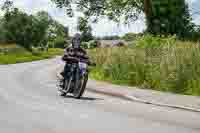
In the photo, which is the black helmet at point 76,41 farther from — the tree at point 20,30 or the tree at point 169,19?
the tree at point 20,30

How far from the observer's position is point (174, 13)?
170ft

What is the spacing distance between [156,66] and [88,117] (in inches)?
373

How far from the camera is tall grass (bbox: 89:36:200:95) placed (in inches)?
778

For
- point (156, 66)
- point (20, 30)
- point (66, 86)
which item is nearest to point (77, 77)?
point (66, 86)

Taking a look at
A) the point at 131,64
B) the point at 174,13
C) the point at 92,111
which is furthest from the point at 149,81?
the point at 174,13

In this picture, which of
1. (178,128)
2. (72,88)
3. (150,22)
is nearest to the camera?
(178,128)

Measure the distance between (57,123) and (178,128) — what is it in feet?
7.69

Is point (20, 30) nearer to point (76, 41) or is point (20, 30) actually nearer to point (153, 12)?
point (153, 12)

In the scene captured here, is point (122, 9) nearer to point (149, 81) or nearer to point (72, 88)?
point (149, 81)

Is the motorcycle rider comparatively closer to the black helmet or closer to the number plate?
the black helmet

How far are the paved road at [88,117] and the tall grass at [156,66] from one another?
10.1 feet

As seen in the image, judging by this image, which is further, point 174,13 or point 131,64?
point 174,13

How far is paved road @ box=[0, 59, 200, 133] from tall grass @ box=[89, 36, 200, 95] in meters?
3.09

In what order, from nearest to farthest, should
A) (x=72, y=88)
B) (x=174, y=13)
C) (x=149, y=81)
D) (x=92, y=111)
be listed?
(x=92, y=111) < (x=72, y=88) < (x=149, y=81) < (x=174, y=13)
